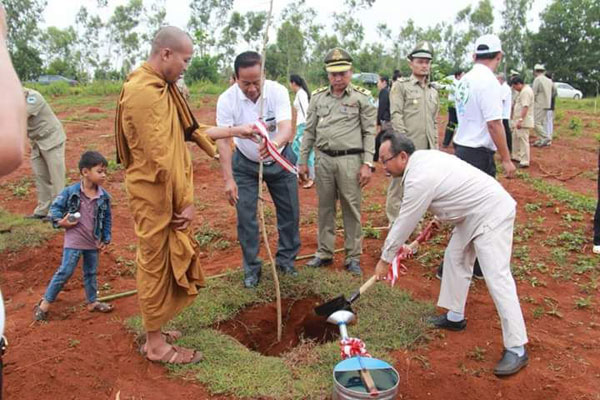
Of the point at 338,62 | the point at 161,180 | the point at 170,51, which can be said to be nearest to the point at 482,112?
the point at 338,62

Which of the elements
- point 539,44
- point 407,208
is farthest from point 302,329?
point 539,44

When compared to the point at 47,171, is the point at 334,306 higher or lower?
lower

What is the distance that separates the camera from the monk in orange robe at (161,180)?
3.08 metres

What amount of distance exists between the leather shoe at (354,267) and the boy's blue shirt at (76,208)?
84.6 inches

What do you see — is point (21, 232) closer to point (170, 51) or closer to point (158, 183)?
point (158, 183)

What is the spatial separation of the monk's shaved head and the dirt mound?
2.14 meters

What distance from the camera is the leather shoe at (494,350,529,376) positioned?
11.1ft

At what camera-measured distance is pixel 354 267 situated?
A: 195 inches

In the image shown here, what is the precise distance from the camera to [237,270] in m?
5.01

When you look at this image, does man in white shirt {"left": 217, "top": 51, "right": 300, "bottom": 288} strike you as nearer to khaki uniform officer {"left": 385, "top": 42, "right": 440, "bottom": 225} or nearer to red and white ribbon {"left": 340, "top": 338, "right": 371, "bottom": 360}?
khaki uniform officer {"left": 385, "top": 42, "right": 440, "bottom": 225}

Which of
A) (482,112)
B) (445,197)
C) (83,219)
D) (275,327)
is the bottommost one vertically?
(275,327)

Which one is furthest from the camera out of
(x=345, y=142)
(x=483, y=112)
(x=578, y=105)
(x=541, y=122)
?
(x=578, y=105)

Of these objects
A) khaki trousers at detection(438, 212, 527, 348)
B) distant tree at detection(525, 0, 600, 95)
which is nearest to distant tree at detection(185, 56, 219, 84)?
khaki trousers at detection(438, 212, 527, 348)

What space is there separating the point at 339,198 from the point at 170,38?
2.38 m
